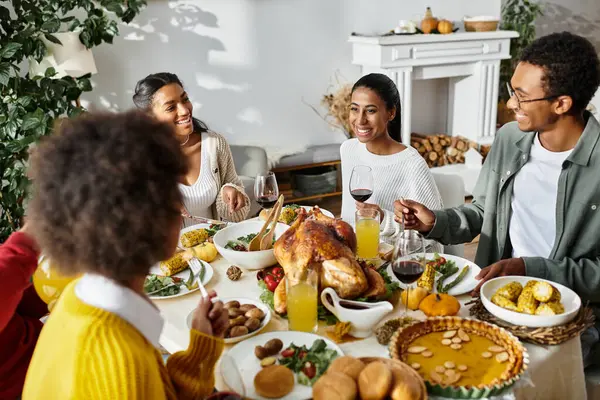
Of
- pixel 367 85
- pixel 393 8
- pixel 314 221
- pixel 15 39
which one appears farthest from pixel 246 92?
pixel 314 221

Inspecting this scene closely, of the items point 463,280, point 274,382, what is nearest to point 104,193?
point 274,382

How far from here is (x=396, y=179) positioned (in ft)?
7.72

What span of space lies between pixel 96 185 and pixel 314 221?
0.78 metres

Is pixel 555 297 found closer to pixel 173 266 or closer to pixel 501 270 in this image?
pixel 501 270

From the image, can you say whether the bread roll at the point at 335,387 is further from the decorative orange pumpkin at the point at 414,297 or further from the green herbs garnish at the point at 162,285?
the green herbs garnish at the point at 162,285

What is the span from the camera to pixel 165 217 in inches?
38.3

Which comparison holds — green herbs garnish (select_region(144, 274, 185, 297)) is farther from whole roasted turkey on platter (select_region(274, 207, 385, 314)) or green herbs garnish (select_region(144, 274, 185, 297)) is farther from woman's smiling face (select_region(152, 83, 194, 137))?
woman's smiling face (select_region(152, 83, 194, 137))

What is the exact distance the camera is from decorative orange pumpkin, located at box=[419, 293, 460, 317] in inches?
55.1

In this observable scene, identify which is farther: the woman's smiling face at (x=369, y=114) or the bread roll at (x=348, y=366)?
the woman's smiling face at (x=369, y=114)

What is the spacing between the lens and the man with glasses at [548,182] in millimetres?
1668

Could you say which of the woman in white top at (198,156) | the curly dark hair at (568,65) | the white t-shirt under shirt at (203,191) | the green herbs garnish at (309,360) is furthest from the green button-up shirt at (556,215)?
the white t-shirt under shirt at (203,191)

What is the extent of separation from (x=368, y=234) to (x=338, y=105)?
3166 millimetres

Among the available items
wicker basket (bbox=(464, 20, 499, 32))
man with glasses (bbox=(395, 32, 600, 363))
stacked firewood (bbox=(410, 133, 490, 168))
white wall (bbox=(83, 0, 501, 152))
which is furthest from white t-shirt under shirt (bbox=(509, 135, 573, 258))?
wicker basket (bbox=(464, 20, 499, 32))

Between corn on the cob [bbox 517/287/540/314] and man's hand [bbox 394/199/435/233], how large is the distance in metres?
0.60
